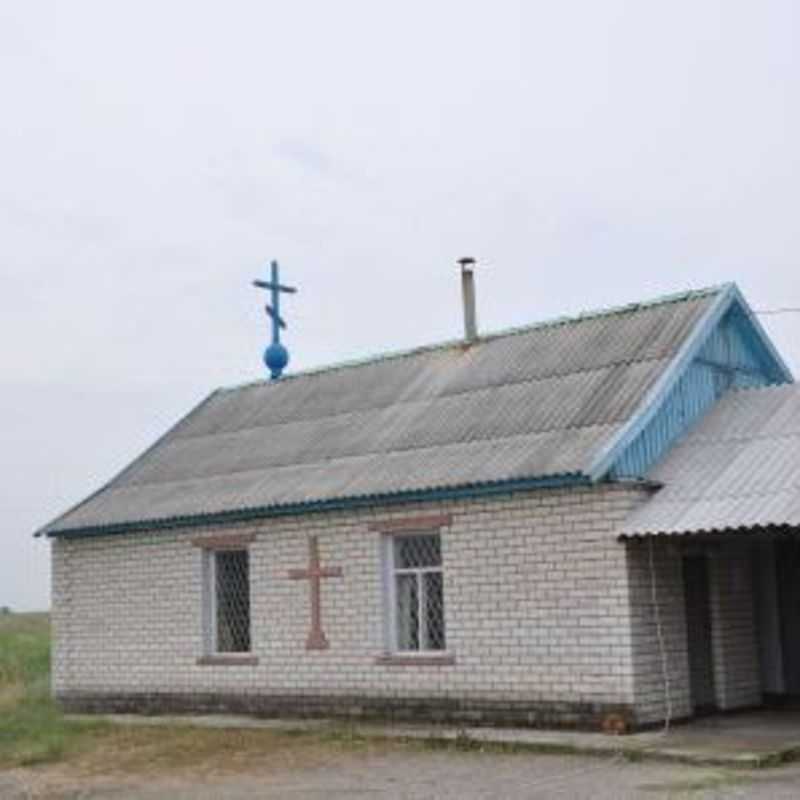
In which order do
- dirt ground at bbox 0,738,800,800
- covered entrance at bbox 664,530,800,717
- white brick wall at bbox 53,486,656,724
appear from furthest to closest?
1. covered entrance at bbox 664,530,800,717
2. white brick wall at bbox 53,486,656,724
3. dirt ground at bbox 0,738,800,800

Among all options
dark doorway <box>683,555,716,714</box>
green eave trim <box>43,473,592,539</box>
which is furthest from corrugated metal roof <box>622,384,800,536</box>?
dark doorway <box>683,555,716,714</box>

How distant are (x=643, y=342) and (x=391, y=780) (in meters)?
6.28

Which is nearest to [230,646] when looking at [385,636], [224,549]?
[224,549]

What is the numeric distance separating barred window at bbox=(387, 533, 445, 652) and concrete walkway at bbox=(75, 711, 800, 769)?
979 mm

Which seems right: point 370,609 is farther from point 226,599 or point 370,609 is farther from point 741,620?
point 741,620

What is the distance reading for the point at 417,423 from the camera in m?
17.7

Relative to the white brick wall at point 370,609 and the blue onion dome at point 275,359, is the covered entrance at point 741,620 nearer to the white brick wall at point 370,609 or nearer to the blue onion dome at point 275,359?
the white brick wall at point 370,609

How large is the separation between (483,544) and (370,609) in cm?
175

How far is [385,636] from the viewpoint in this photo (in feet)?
53.9

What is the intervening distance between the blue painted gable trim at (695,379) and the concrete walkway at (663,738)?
247 cm

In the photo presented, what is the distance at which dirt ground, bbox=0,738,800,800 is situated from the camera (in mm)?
11320

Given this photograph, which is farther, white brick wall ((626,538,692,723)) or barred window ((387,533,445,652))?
barred window ((387,533,445,652))

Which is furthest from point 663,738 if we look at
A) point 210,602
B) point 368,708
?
point 210,602

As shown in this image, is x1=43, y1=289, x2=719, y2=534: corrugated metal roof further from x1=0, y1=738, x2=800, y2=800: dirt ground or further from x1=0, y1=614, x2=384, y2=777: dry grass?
x1=0, y1=738, x2=800, y2=800: dirt ground
